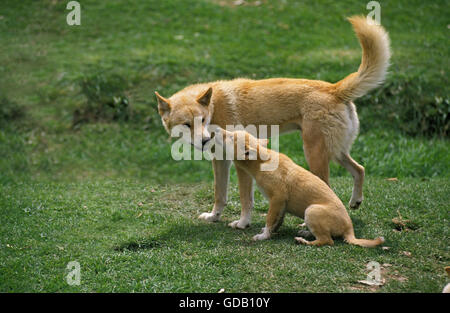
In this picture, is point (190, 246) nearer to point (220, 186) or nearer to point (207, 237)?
point (207, 237)

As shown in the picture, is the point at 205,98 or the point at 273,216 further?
the point at 205,98

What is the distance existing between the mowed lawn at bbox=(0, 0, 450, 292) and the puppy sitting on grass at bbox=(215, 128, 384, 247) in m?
0.20

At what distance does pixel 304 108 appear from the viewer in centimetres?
604

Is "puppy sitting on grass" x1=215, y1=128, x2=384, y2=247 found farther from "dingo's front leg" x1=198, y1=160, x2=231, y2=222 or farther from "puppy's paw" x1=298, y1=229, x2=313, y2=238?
"dingo's front leg" x1=198, y1=160, x2=231, y2=222

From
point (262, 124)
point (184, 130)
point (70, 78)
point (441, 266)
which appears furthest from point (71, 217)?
point (70, 78)

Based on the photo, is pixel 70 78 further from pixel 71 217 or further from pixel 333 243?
pixel 333 243

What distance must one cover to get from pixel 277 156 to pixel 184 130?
1.21 meters

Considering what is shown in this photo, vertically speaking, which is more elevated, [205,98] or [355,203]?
[205,98]

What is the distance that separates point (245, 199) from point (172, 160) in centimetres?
411

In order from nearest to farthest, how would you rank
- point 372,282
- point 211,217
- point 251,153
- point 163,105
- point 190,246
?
point 372,282 < point 190,246 < point 251,153 < point 163,105 < point 211,217

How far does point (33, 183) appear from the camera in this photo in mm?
8438

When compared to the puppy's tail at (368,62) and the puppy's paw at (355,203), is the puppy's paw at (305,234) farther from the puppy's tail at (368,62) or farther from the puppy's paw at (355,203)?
the puppy's tail at (368,62)

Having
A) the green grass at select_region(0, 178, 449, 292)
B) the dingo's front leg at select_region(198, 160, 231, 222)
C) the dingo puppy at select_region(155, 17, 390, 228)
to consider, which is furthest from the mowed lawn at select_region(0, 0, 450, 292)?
the dingo puppy at select_region(155, 17, 390, 228)

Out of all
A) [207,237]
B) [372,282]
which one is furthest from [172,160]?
[372,282]
